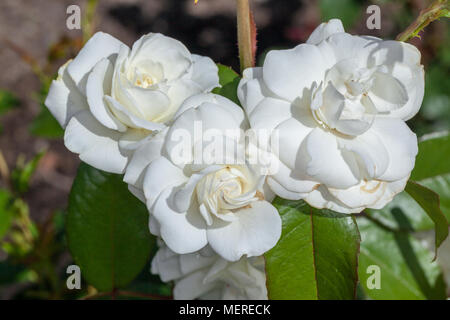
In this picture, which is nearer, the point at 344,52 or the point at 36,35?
the point at 344,52

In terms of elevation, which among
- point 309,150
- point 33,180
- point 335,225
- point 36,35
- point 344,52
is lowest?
point 33,180

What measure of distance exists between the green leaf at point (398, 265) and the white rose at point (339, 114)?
395 millimetres

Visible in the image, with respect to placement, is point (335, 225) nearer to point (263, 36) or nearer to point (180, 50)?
point (180, 50)

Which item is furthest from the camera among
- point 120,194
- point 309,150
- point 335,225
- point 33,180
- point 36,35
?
point 36,35

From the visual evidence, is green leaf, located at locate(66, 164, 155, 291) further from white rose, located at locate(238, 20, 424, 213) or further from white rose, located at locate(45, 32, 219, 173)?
white rose, located at locate(238, 20, 424, 213)

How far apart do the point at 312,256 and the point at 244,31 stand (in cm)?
32

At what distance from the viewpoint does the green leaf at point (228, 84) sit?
66cm

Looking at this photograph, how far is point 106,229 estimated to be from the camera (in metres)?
0.87

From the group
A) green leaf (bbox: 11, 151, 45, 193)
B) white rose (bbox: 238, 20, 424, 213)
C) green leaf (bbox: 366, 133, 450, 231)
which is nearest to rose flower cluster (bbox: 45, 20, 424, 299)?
white rose (bbox: 238, 20, 424, 213)

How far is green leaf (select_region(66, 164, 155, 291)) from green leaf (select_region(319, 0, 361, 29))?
114cm

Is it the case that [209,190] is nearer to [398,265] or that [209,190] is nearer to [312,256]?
[312,256]
